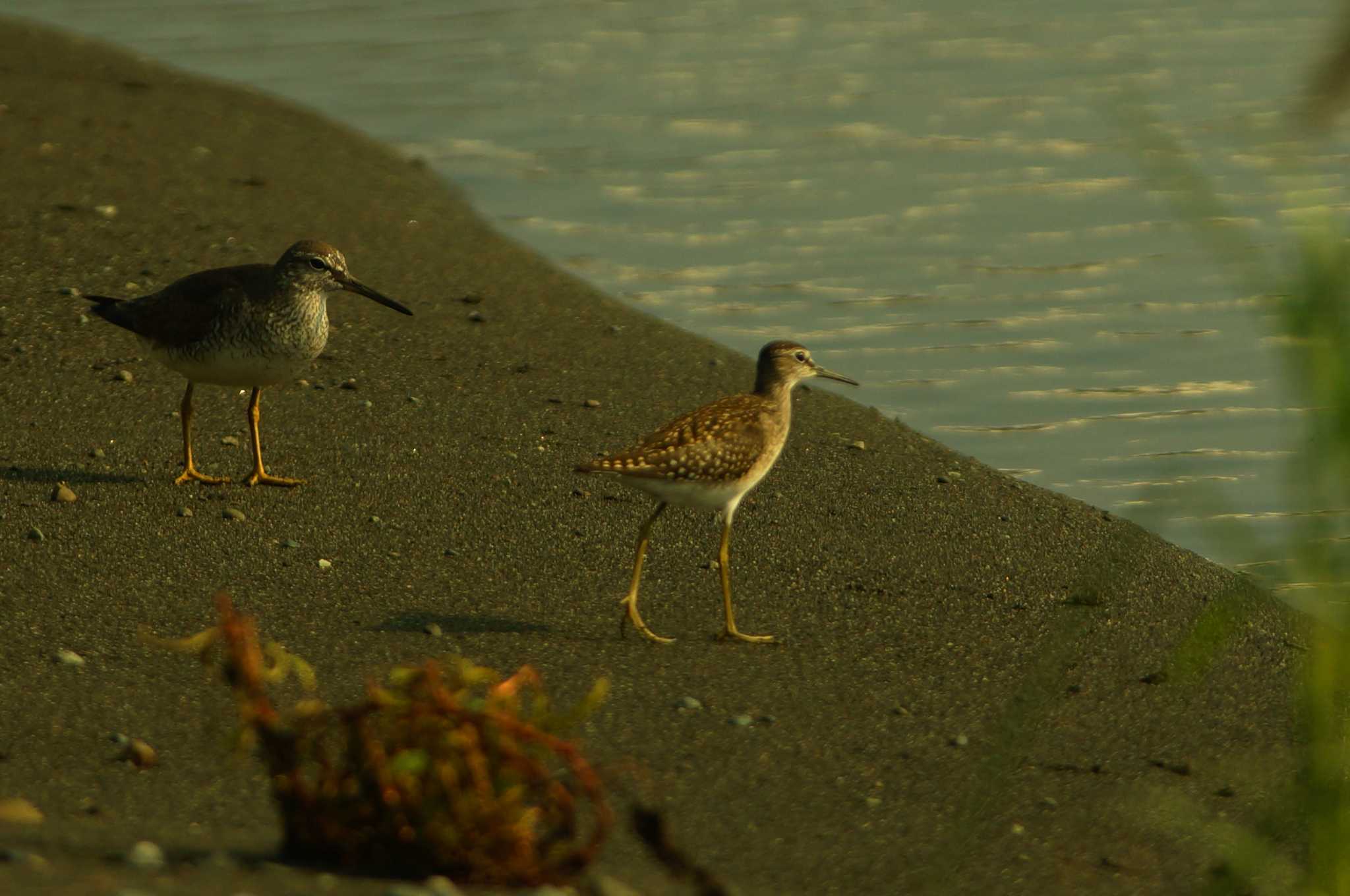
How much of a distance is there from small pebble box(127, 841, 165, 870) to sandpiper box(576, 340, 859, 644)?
237 cm

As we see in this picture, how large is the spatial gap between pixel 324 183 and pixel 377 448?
17.3 feet

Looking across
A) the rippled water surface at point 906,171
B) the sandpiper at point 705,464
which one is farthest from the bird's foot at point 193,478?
the rippled water surface at point 906,171

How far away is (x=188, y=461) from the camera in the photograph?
7.98 meters

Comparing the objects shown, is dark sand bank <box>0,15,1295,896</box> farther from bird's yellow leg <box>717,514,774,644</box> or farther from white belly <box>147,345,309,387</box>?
white belly <box>147,345,309,387</box>

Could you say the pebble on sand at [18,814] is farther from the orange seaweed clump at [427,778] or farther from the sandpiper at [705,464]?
the sandpiper at [705,464]

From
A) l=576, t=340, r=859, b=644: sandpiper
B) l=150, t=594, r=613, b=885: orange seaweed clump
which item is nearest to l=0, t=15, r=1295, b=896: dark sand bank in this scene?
l=150, t=594, r=613, b=885: orange seaweed clump

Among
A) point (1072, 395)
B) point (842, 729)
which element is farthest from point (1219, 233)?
point (1072, 395)

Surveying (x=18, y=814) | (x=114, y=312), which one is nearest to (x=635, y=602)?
(x=18, y=814)

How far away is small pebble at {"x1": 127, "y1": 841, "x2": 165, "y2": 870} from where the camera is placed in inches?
163

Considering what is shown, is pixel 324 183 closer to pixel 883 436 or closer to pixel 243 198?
pixel 243 198

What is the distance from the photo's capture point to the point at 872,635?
669cm

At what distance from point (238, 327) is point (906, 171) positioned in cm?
780

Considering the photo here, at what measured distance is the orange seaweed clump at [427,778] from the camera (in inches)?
157

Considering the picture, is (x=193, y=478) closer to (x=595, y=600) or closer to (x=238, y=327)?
(x=238, y=327)
